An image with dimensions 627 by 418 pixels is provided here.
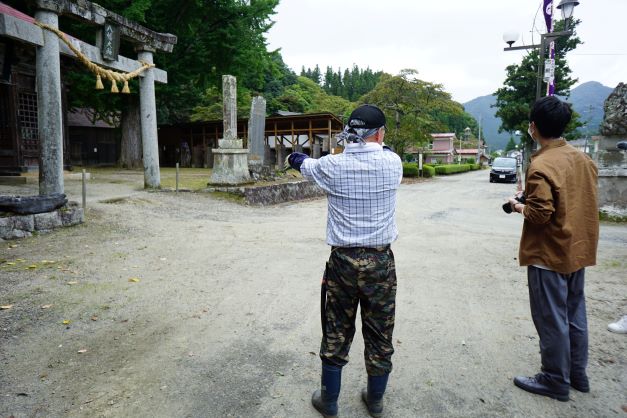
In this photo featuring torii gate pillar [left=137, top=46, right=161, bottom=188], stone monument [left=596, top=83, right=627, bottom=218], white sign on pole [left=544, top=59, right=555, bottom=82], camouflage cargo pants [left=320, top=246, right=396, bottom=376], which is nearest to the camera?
camouflage cargo pants [left=320, top=246, right=396, bottom=376]

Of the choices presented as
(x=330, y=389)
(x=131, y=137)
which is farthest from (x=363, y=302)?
(x=131, y=137)

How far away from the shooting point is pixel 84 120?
93.0 feet

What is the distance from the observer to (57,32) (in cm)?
790

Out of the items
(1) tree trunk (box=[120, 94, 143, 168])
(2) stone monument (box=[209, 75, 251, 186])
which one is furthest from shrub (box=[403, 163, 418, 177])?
(2) stone monument (box=[209, 75, 251, 186])

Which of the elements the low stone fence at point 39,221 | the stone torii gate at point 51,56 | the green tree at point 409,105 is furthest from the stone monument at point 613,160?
the green tree at point 409,105

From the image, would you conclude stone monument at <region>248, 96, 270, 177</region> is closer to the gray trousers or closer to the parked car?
the gray trousers

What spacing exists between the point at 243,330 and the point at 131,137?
19943 millimetres

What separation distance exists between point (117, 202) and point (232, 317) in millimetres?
7206

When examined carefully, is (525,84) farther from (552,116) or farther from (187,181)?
(552,116)

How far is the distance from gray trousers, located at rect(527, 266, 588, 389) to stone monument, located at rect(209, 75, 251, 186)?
11099 millimetres

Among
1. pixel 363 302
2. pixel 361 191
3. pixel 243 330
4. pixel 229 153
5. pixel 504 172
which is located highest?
pixel 229 153

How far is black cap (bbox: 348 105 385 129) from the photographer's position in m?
2.41

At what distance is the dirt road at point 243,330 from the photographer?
8.63 ft

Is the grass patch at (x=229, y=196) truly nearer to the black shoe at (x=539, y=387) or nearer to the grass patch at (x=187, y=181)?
the grass patch at (x=187, y=181)
